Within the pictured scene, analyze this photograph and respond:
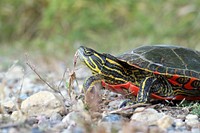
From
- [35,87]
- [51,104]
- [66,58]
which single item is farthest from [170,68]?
[66,58]

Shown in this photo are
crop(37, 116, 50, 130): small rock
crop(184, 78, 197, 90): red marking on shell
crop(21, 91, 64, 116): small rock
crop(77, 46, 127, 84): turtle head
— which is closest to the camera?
crop(37, 116, 50, 130): small rock

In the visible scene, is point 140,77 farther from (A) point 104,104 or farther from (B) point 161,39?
(B) point 161,39

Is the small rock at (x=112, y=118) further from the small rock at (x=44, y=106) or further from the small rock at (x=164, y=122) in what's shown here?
the small rock at (x=44, y=106)

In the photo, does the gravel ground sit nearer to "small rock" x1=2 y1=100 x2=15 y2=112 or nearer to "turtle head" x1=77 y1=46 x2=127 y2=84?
"small rock" x1=2 y1=100 x2=15 y2=112

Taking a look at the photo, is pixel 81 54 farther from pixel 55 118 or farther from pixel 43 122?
pixel 43 122

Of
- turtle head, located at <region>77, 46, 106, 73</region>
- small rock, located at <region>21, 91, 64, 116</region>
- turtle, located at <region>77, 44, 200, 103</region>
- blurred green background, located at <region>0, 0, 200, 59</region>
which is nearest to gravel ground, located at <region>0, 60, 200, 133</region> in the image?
small rock, located at <region>21, 91, 64, 116</region>

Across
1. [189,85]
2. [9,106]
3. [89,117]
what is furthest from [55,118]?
[189,85]

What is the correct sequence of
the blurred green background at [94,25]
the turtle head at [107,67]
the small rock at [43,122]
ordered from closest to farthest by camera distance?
the small rock at [43,122] → the turtle head at [107,67] → the blurred green background at [94,25]

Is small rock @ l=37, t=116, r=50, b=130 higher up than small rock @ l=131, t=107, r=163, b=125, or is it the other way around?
small rock @ l=37, t=116, r=50, b=130

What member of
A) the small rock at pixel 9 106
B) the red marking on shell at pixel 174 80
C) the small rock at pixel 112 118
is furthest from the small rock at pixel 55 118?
the red marking on shell at pixel 174 80
